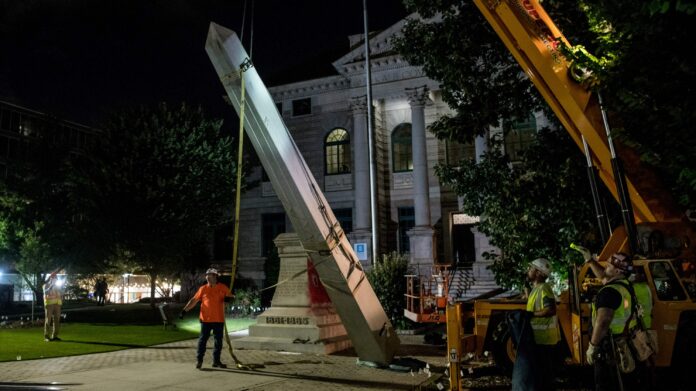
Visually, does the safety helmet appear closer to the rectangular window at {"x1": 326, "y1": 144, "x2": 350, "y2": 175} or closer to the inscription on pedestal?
the inscription on pedestal

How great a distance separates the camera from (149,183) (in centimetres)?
2177

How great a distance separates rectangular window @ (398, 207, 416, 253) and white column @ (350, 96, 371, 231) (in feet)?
9.62

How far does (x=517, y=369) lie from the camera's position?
5223mm

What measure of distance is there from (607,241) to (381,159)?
25367 mm

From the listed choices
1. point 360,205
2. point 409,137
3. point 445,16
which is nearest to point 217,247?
point 360,205

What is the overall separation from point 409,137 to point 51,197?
19.7 meters

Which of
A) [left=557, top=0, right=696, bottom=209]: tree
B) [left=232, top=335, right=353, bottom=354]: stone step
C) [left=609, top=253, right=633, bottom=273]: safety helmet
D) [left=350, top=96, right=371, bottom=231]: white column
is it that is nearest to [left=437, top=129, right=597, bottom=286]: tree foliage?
[left=557, top=0, right=696, bottom=209]: tree

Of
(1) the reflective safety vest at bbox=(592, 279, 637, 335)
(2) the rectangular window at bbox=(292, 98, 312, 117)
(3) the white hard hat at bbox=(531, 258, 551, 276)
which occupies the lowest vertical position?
(1) the reflective safety vest at bbox=(592, 279, 637, 335)

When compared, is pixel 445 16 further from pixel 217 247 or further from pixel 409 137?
pixel 217 247

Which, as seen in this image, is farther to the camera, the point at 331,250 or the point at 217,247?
the point at 217,247

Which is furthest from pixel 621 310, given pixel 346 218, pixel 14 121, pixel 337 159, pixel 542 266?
pixel 14 121

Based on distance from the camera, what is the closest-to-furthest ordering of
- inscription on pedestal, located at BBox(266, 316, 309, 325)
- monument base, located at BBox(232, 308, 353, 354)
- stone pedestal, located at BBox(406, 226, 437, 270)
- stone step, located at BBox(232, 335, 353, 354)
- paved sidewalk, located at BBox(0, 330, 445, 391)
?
paved sidewalk, located at BBox(0, 330, 445, 391) < stone step, located at BBox(232, 335, 353, 354) < monument base, located at BBox(232, 308, 353, 354) < inscription on pedestal, located at BBox(266, 316, 309, 325) < stone pedestal, located at BBox(406, 226, 437, 270)

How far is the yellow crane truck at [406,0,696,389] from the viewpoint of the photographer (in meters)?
6.92

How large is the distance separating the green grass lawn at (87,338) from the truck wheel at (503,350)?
29.0 feet
